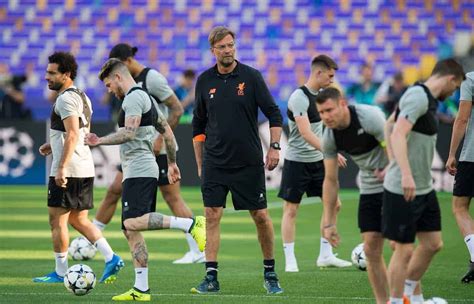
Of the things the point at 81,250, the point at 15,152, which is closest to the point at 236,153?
the point at 81,250

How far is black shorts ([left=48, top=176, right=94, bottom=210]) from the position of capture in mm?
11672

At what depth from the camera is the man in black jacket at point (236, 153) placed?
10.8m

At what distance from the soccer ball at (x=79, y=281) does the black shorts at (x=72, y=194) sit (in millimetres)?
1447

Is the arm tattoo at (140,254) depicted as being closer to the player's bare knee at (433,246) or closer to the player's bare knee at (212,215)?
the player's bare knee at (212,215)

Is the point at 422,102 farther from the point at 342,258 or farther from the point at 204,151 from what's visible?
the point at 342,258

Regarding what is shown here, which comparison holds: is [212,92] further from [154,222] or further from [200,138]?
[154,222]

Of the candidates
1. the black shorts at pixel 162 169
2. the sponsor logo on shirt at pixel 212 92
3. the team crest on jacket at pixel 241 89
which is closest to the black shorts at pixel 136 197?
the sponsor logo on shirt at pixel 212 92

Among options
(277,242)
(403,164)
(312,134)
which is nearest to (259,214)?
(312,134)

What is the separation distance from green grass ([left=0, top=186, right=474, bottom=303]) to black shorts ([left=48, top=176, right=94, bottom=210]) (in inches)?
35.0

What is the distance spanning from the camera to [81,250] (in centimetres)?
1384

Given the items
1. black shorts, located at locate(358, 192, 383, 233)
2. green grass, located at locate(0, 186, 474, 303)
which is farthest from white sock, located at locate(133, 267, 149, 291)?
black shorts, located at locate(358, 192, 383, 233)

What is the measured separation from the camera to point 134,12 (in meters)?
32.0

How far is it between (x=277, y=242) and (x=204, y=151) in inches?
218

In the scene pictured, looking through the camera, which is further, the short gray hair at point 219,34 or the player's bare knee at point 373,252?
the short gray hair at point 219,34
